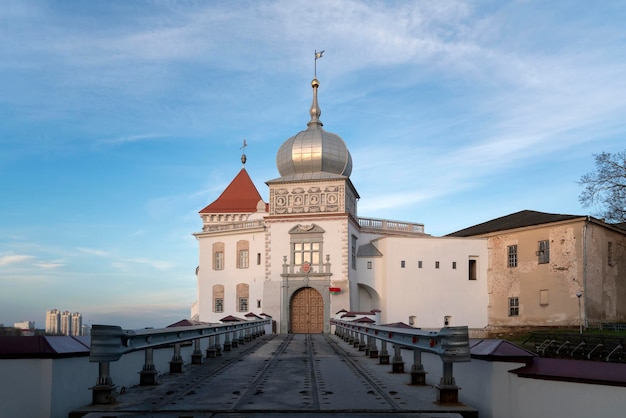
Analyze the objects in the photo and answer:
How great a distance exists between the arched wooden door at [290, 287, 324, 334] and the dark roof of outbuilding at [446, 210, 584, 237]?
1343 centimetres

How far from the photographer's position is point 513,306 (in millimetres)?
42969

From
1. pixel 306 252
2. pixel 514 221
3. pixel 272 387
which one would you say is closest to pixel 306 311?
pixel 306 252

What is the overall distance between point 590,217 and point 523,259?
5.39 metres

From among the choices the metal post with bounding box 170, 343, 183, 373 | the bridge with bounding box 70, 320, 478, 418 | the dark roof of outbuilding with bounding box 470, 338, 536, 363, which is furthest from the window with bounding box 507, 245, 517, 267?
the dark roof of outbuilding with bounding box 470, 338, 536, 363

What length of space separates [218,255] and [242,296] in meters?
3.98

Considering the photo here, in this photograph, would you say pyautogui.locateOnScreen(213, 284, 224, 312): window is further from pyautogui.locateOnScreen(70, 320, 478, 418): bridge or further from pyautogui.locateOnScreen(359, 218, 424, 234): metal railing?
pyautogui.locateOnScreen(70, 320, 478, 418): bridge

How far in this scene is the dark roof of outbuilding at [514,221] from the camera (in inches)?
1634

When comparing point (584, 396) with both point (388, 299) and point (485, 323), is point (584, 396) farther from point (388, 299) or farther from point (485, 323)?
point (485, 323)

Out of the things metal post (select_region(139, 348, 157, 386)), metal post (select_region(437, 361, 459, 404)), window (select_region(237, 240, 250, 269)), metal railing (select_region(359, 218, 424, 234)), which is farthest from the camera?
metal railing (select_region(359, 218, 424, 234))

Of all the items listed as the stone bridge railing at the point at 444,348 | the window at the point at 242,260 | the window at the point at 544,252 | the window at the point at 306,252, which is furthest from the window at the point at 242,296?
the stone bridge railing at the point at 444,348

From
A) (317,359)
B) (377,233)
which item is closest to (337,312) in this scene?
(377,233)

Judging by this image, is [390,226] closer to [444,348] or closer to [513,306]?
[513,306]

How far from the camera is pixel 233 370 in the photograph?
11.8m

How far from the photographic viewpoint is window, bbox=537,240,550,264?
40844 millimetres
